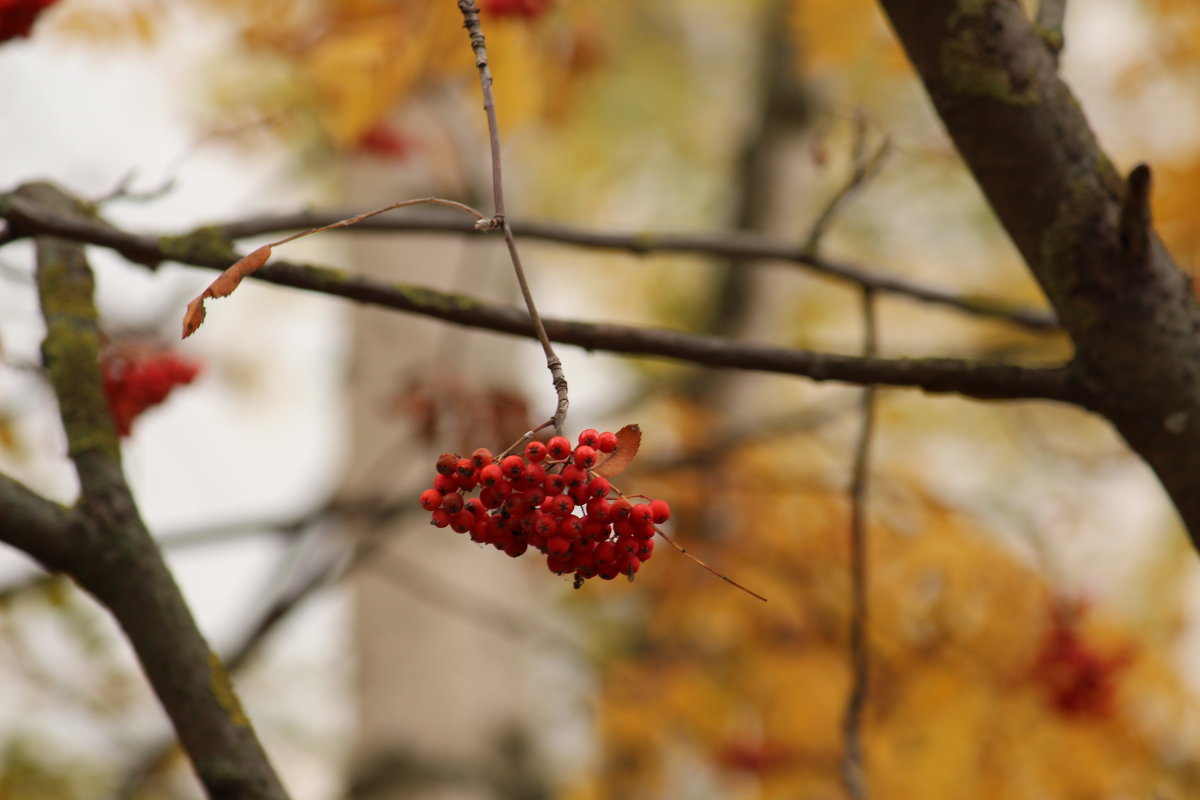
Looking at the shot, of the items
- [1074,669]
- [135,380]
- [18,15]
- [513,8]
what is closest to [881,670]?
[1074,669]

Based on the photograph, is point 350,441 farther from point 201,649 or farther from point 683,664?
point 201,649

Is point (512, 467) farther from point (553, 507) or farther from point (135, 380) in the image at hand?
point (135, 380)

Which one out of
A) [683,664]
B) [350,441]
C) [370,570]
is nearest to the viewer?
[370,570]

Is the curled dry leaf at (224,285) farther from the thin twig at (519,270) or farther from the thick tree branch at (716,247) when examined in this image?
the thick tree branch at (716,247)

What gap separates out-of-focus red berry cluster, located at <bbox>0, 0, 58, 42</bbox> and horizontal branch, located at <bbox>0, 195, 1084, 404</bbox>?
0.29 meters

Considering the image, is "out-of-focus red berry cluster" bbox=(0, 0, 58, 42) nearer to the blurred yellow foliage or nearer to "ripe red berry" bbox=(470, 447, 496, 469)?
"ripe red berry" bbox=(470, 447, 496, 469)

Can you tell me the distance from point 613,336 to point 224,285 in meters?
0.47

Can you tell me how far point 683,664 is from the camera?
3717mm

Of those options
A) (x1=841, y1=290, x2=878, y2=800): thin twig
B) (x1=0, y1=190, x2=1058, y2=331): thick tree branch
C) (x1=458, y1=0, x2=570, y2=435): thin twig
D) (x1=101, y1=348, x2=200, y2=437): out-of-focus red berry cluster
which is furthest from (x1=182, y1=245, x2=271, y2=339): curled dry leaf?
(x1=101, y1=348, x2=200, y2=437): out-of-focus red berry cluster

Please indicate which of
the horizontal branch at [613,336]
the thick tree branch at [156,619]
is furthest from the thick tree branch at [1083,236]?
the thick tree branch at [156,619]

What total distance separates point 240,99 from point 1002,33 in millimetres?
4585

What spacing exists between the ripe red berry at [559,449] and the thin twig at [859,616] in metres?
0.61

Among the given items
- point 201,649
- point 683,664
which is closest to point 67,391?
point 201,649

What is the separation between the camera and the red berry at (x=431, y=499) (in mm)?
804
